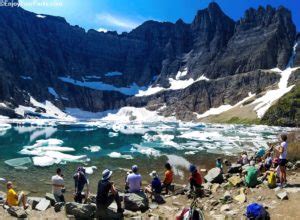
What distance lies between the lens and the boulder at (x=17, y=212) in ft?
60.1

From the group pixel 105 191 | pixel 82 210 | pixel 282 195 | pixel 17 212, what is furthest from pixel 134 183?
pixel 282 195

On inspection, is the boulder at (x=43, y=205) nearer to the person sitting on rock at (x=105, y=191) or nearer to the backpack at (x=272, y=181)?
the person sitting on rock at (x=105, y=191)

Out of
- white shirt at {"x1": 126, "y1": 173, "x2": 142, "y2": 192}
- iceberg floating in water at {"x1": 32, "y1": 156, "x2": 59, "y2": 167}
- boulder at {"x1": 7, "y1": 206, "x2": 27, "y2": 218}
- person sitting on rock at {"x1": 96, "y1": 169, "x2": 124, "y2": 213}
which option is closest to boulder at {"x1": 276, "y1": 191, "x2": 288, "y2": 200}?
white shirt at {"x1": 126, "y1": 173, "x2": 142, "y2": 192}

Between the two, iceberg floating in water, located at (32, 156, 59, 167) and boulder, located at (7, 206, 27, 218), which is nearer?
boulder, located at (7, 206, 27, 218)

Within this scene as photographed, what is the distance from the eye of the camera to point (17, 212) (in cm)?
1844

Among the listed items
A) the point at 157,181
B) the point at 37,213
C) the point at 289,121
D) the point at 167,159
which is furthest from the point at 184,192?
the point at 289,121

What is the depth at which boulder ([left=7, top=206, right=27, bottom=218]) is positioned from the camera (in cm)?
1833

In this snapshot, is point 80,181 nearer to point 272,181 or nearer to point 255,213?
point 255,213

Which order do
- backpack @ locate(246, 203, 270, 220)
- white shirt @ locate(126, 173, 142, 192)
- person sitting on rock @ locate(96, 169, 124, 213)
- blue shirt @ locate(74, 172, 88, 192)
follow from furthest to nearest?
white shirt @ locate(126, 173, 142, 192), blue shirt @ locate(74, 172, 88, 192), person sitting on rock @ locate(96, 169, 124, 213), backpack @ locate(246, 203, 270, 220)

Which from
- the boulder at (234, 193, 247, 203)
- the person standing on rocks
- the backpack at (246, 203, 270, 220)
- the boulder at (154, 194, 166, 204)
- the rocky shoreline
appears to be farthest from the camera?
the boulder at (154, 194, 166, 204)

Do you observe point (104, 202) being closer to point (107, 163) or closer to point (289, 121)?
point (107, 163)

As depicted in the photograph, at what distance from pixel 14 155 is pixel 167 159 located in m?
20.9

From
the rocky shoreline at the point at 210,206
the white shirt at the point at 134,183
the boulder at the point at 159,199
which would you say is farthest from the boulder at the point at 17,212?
the boulder at the point at 159,199

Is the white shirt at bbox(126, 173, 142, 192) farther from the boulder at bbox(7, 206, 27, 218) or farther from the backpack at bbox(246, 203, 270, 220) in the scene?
the backpack at bbox(246, 203, 270, 220)
